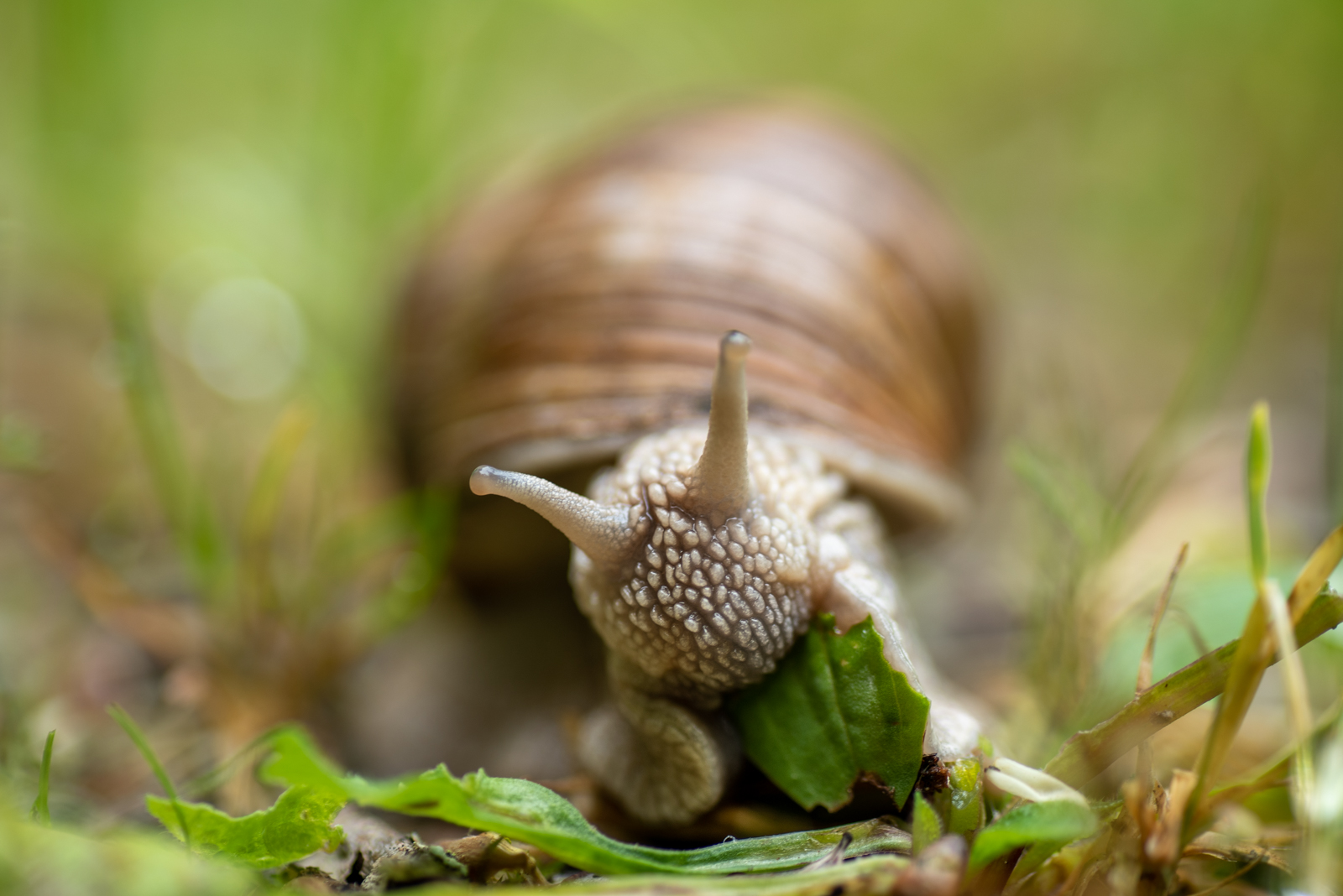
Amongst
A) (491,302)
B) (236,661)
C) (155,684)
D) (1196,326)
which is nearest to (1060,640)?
(491,302)

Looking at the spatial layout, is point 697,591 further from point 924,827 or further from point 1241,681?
point 1241,681

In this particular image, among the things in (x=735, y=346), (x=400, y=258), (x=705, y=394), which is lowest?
(x=735, y=346)

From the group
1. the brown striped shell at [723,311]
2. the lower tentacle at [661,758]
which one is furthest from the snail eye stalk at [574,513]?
the brown striped shell at [723,311]

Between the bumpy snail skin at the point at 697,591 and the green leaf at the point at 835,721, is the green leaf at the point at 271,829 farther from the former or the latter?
the green leaf at the point at 835,721

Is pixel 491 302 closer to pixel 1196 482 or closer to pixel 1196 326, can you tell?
pixel 1196 482

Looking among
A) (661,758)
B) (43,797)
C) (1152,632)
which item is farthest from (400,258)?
(1152,632)

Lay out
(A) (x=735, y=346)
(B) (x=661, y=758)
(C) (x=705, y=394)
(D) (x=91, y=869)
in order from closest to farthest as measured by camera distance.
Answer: (D) (x=91, y=869) → (A) (x=735, y=346) → (B) (x=661, y=758) → (C) (x=705, y=394)
